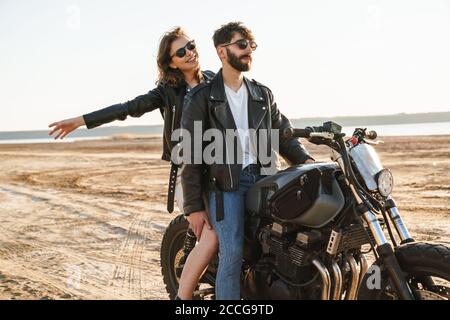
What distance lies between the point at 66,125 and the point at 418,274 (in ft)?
8.92

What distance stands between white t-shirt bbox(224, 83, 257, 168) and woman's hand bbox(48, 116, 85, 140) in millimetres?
1237

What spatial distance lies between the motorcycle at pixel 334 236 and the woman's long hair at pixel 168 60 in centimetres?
126

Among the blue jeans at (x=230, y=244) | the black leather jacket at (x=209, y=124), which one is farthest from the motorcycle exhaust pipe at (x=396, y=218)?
the blue jeans at (x=230, y=244)

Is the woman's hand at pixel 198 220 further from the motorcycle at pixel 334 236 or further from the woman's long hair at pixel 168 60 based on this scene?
the woman's long hair at pixel 168 60

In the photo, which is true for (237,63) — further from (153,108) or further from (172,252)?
(172,252)

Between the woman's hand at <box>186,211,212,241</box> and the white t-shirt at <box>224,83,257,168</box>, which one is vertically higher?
the white t-shirt at <box>224,83,257,168</box>

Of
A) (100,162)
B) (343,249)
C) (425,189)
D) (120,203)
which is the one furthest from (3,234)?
(100,162)

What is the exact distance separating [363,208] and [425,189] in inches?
301

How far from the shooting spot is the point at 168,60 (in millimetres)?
4152

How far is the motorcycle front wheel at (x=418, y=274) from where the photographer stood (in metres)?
2.65

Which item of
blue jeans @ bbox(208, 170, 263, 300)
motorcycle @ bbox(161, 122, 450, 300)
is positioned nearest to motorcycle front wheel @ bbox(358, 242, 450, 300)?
motorcycle @ bbox(161, 122, 450, 300)

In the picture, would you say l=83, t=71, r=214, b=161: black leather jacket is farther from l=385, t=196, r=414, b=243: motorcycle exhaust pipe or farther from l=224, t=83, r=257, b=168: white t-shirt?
l=385, t=196, r=414, b=243: motorcycle exhaust pipe

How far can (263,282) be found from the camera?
340cm

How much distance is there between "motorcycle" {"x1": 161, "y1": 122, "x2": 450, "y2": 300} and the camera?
2.78 metres
